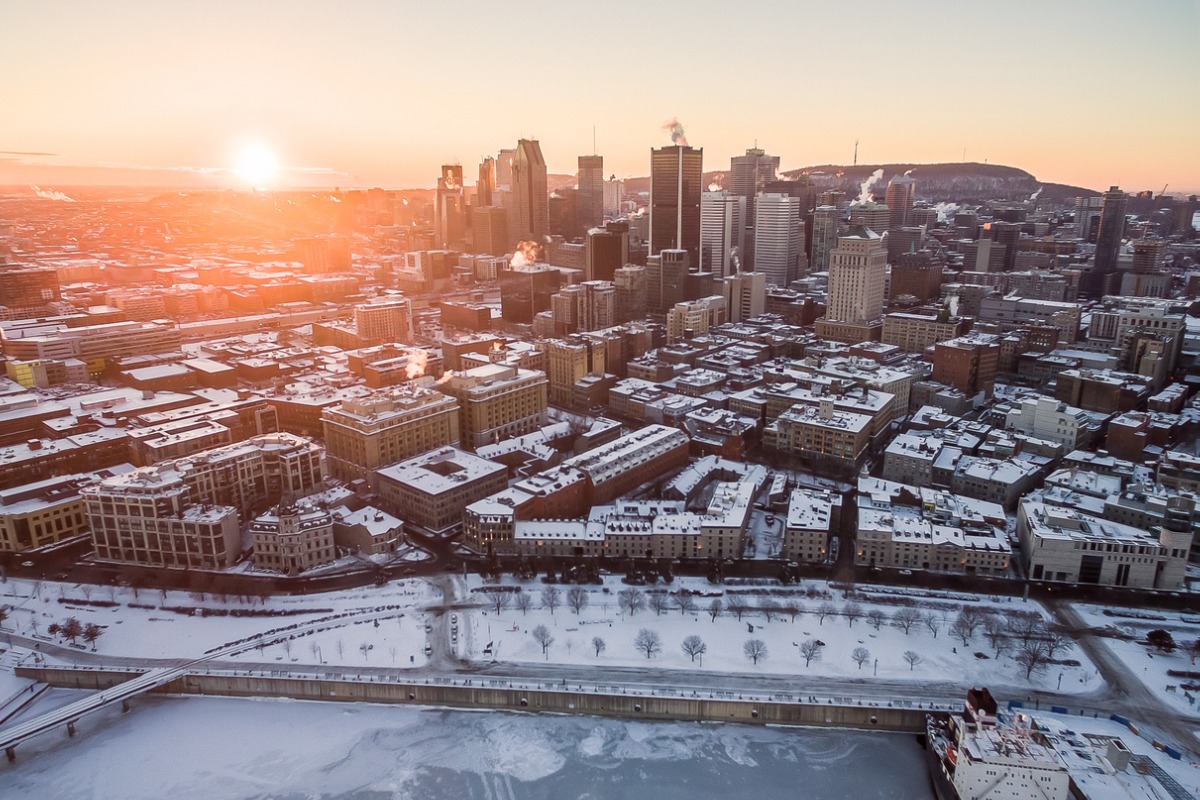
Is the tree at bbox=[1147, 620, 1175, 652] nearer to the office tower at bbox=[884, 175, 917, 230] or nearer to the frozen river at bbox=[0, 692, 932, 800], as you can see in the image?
the frozen river at bbox=[0, 692, 932, 800]

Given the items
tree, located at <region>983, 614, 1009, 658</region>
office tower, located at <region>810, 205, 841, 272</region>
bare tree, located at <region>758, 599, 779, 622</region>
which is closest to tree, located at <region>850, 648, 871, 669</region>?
bare tree, located at <region>758, 599, 779, 622</region>

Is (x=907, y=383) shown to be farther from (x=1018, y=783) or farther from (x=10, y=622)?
(x=10, y=622)

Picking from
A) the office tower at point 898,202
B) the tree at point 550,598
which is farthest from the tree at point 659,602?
the office tower at point 898,202

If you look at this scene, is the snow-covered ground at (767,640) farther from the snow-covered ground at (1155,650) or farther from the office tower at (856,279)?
the office tower at (856,279)

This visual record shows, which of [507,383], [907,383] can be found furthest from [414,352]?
[907,383]

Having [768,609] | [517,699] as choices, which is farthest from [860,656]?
[517,699]
